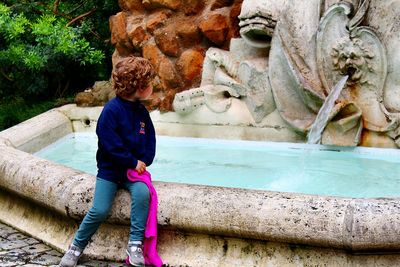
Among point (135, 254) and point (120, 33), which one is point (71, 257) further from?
point (120, 33)

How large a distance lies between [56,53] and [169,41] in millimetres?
1671

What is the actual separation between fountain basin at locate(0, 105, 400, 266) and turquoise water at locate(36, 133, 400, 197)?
87cm

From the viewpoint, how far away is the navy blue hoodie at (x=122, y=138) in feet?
11.6

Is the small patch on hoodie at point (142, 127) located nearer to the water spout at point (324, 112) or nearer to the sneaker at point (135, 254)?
the sneaker at point (135, 254)

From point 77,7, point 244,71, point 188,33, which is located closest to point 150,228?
point 244,71

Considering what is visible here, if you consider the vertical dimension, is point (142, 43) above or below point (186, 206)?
above

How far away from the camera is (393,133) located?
5016mm

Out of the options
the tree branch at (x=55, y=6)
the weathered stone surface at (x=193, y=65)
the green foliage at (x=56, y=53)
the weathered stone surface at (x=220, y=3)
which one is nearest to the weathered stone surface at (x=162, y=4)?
the weathered stone surface at (x=220, y=3)

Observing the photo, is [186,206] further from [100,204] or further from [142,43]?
[142,43]

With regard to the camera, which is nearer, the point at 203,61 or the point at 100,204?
A: the point at 100,204

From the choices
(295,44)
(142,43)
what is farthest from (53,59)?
(295,44)

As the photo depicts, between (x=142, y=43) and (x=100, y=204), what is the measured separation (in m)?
3.04

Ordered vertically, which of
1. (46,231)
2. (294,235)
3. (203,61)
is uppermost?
(203,61)

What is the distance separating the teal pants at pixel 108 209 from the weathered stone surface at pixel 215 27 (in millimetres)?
2633
